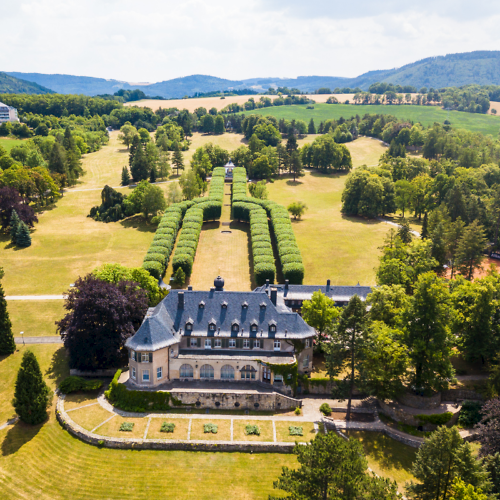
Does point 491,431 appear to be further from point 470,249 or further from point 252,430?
point 470,249

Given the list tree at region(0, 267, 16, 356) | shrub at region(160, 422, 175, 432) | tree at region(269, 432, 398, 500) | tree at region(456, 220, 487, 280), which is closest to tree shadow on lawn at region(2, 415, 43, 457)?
shrub at region(160, 422, 175, 432)

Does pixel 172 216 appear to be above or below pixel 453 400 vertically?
above

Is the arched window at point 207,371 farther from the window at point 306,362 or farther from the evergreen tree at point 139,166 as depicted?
the evergreen tree at point 139,166

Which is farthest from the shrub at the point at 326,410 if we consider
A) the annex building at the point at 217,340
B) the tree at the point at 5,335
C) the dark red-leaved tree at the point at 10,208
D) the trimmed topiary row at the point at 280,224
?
the dark red-leaved tree at the point at 10,208

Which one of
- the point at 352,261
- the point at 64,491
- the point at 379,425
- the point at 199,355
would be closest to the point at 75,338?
the point at 199,355

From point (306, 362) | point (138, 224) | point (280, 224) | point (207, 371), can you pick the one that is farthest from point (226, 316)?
point (138, 224)

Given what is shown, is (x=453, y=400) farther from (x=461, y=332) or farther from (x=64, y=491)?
(x=64, y=491)
